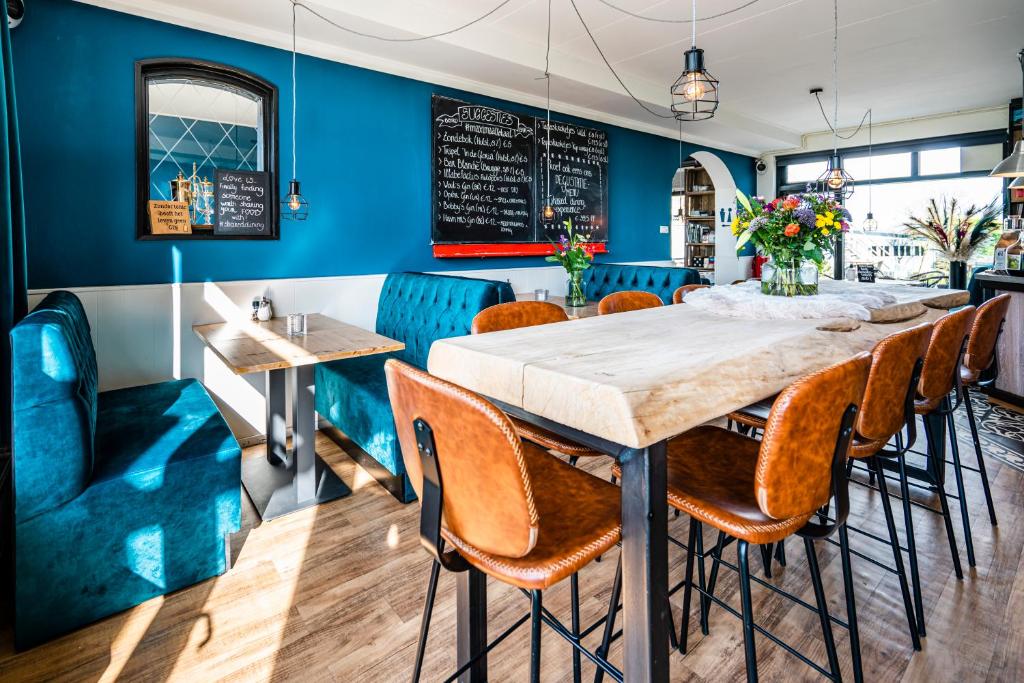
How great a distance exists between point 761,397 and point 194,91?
12.2 feet

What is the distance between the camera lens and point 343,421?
10.4ft

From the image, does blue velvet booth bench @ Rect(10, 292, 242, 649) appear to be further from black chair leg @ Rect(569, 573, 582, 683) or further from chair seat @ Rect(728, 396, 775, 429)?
chair seat @ Rect(728, 396, 775, 429)

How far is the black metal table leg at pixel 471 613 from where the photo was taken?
4.41 ft

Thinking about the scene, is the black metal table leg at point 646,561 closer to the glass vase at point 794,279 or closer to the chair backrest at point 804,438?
the chair backrest at point 804,438

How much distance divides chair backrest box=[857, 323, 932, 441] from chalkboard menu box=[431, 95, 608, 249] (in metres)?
3.40

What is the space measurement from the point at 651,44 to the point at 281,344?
Answer: 3.58 metres

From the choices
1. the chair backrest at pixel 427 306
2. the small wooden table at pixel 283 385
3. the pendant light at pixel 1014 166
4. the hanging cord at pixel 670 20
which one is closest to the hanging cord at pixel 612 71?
the hanging cord at pixel 670 20

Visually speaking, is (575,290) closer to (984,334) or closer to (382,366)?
(382,366)

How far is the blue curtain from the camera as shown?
2.01m

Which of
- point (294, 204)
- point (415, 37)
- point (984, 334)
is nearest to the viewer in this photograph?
point (984, 334)

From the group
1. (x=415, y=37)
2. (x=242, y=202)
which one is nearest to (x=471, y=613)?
(x=242, y=202)

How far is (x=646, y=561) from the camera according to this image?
1029 mm

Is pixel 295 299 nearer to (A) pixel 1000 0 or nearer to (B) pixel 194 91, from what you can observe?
(B) pixel 194 91

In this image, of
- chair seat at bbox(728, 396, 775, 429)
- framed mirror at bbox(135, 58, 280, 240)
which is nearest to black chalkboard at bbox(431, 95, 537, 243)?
framed mirror at bbox(135, 58, 280, 240)
